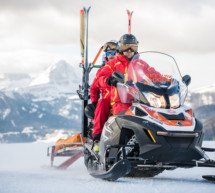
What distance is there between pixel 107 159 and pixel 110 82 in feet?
2.95

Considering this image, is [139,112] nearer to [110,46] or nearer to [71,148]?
[71,148]

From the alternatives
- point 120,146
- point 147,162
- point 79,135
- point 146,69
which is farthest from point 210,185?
point 79,135

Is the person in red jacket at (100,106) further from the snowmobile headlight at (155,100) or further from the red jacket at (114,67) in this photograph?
the snowmobile headlight at (155,100)

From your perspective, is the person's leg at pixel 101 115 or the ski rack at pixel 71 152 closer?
the person's leg at pixel 101 115

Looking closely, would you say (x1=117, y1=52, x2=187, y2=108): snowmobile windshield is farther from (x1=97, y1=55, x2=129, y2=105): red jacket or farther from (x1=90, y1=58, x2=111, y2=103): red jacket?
(x1=90, y1=58, x2=111, y2=103): red jacket

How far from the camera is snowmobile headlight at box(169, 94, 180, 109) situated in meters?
4.77

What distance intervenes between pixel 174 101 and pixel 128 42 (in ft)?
3.82

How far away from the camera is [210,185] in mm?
4840

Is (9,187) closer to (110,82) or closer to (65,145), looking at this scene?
(110,82)

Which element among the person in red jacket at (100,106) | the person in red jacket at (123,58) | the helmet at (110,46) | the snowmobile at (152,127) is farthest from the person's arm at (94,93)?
the helmet at (110,46)

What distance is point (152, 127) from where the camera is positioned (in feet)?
14.7

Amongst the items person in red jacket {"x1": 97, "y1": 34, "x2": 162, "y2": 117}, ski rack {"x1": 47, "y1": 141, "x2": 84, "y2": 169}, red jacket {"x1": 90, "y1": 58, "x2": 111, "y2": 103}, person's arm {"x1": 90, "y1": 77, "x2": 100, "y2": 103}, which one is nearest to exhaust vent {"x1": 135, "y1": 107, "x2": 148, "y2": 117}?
person in red jacket {"x1": 97, "y1": 34, "x2": 162, "y2": 117}

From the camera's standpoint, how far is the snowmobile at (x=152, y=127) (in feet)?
14.8

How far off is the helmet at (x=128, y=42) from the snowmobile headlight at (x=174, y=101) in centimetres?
109
